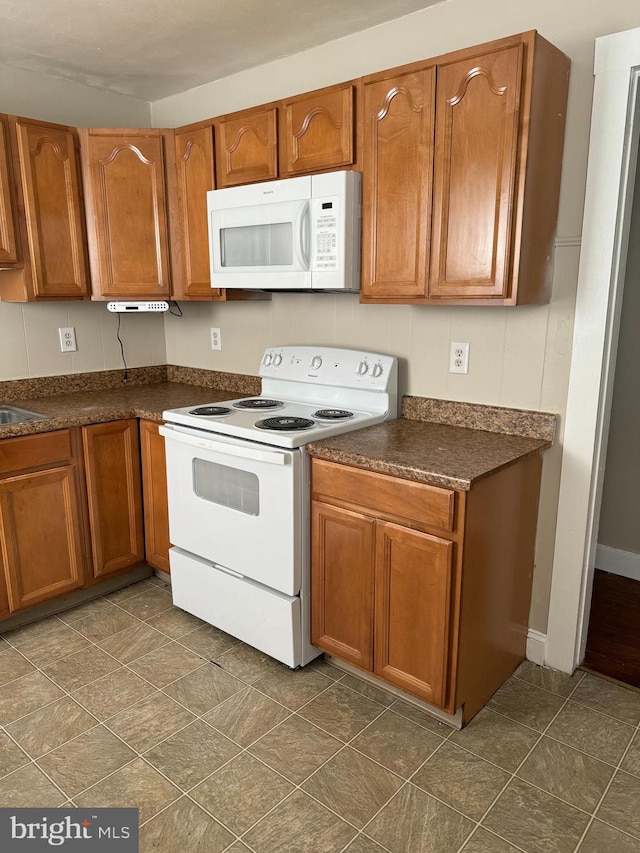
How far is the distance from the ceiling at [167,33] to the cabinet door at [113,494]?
156 cm

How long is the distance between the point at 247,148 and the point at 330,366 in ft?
3.12

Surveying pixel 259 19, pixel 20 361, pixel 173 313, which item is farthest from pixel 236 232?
pixel 20 361

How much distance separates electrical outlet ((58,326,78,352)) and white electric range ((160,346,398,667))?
2.88ft

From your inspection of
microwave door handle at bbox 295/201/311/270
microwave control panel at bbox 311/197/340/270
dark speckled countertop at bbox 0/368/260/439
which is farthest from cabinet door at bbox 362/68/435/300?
dark speckled countertop at bbox 0/368/260/439

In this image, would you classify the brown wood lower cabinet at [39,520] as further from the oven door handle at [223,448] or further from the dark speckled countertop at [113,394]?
the oven door handle at [223,448]

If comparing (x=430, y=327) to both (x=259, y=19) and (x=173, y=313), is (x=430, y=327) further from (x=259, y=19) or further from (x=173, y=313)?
(x=173, y=313)

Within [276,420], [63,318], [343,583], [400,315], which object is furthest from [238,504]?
[63,318]

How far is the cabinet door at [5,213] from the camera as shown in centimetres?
252

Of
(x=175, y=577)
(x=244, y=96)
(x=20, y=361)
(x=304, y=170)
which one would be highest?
(x=244, y=96)

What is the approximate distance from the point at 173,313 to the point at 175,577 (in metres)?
1.54

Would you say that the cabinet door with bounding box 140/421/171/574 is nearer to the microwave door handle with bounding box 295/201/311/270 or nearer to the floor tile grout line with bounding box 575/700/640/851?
the microwave door handle with bounding box 295/201/311/270

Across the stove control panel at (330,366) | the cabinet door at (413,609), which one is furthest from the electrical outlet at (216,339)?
the cabinet door at (413,609)

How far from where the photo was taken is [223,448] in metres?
2.23

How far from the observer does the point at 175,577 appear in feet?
8.56
